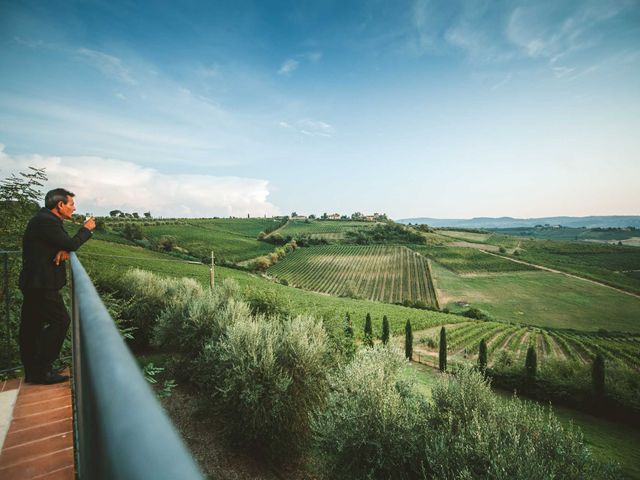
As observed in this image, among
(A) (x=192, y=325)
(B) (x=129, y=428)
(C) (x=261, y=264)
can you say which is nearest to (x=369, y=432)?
(A) (x=192, y=325)

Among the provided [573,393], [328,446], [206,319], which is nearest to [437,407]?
[328,446]

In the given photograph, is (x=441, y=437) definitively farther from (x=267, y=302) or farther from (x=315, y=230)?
(x=315, y=230)

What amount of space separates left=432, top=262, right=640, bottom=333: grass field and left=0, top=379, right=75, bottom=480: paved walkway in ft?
218

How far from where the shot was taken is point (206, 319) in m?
18.3

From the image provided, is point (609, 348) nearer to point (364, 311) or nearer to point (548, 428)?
point (364, 311)

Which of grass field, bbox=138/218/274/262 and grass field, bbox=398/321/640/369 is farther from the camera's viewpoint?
grass field, bbox=138/218/274/262

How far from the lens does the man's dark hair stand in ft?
15.5

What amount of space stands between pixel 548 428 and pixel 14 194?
1604 centimetres

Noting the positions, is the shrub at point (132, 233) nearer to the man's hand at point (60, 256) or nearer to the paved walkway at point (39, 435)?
the man's hand at point (60, 256)

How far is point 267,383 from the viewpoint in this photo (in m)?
13.4

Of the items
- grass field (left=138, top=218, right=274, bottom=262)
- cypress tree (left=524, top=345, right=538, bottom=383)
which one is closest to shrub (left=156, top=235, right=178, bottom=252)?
grass field (left=138, top=218, right=274, bottom=262)

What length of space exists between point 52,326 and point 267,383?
10.1m

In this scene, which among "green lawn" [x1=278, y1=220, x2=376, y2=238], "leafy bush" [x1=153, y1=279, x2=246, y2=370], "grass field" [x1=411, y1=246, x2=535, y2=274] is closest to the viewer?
"leafy bush" [x1=153, y1=279, x2=246, y2=370]

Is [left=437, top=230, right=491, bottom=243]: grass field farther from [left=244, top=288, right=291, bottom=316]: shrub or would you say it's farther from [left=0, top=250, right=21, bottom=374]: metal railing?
[left=0, top=250, right=21, bottom=374]: metal railing
